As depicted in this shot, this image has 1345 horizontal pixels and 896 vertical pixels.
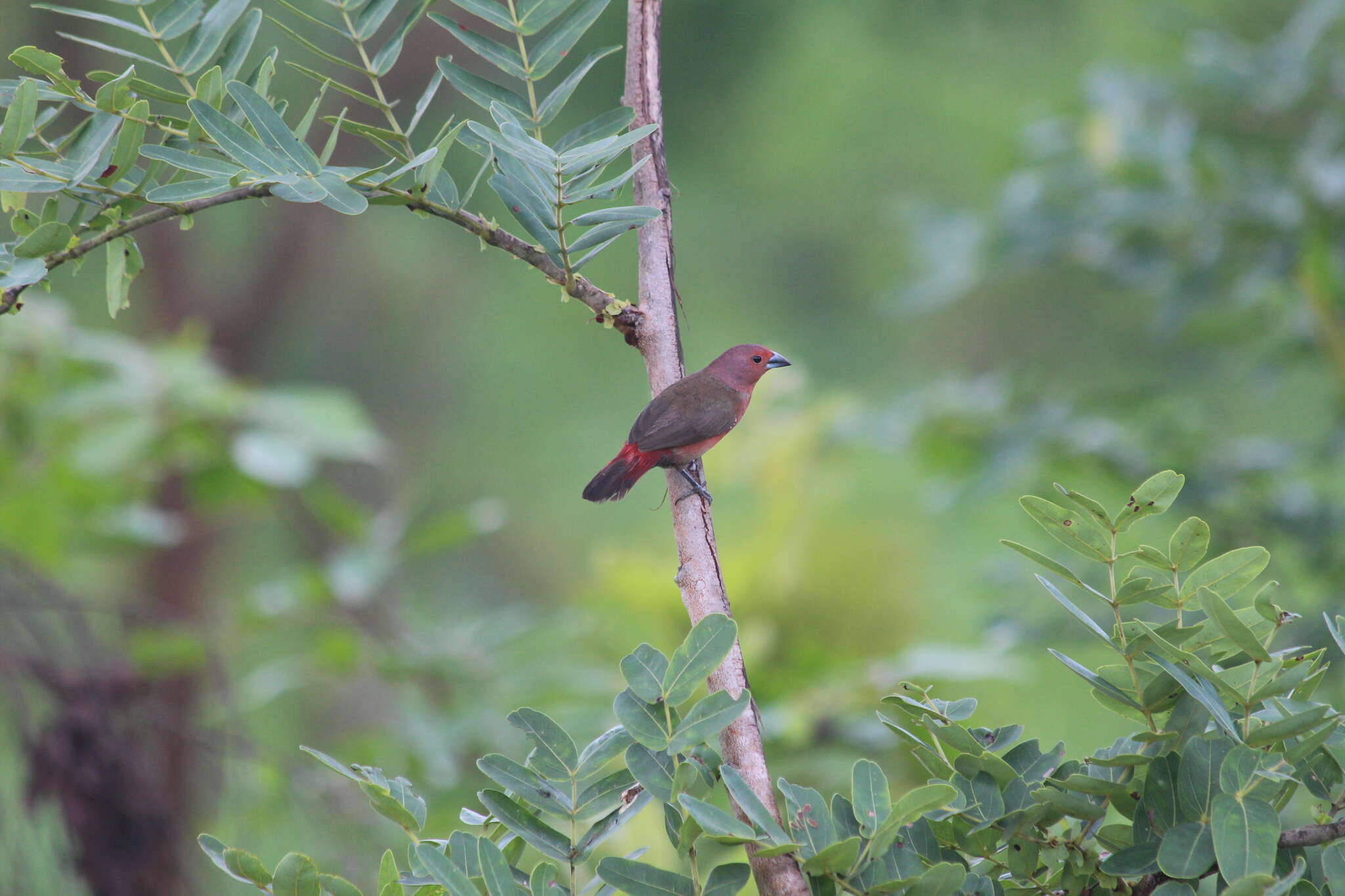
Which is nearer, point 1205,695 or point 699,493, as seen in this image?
point 1205,695

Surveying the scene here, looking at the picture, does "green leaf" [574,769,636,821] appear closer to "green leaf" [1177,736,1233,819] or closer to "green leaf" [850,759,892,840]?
"green leaf" [850,759,892,840]

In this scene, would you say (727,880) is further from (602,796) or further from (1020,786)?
(1020,786)

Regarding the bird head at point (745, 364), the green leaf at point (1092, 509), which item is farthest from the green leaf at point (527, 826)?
the bird head at point (745, 364)

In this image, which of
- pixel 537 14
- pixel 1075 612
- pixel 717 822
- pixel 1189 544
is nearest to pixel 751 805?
pixel 717 822

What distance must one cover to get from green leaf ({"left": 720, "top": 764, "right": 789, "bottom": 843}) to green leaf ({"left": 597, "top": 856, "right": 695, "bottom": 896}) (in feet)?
0.22

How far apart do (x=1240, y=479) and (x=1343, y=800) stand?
1.71 metres

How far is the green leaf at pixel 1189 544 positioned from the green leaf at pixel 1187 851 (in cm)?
18

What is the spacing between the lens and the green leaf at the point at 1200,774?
0.77m

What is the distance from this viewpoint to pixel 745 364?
200 cm

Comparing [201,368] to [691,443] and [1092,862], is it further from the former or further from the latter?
[1092,862]

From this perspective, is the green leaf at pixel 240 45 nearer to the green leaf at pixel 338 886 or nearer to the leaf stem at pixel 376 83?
the leaf stem at pixel 376 83

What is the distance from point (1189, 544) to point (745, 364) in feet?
4.04

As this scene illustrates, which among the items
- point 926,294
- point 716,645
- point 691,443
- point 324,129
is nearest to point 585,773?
point 716,645

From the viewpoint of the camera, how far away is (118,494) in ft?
7.88
